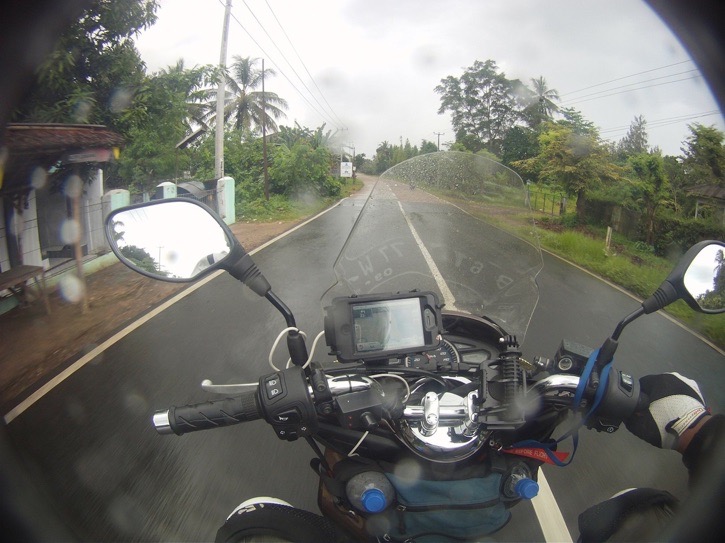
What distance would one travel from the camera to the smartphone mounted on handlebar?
5.07 ft

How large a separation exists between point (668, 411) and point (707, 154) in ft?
6.41

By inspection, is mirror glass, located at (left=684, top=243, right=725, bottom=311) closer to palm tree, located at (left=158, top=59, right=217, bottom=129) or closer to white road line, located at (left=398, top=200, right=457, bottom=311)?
white road line, located at (left=398, top=200, right=457, bottom=311)

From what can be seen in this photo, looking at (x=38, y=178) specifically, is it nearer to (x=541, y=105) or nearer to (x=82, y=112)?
(x=82, y=112)

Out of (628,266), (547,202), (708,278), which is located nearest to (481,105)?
(547,202)

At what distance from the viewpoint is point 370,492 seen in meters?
1.31

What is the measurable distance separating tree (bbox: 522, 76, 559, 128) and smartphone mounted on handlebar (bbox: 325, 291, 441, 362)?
144 cm

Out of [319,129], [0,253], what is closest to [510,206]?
[0,253]

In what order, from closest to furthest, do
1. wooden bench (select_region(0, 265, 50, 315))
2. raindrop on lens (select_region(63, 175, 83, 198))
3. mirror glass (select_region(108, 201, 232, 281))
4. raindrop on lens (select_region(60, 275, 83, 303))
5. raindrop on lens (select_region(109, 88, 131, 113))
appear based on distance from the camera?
1. mirror glass (select_region(108, 201, 232, 281))
2. wooden bench (select_region(0, 265, 50, 315))
3. raindrop on lens (select_region(63, 175, 83, 198))
4. raindrop on lens (select_region(109, 88, 131, 113))
5. raindrop on lens (select_region(60, 275, 83, 303))

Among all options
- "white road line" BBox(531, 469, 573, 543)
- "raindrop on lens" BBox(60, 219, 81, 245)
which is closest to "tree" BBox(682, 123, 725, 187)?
"white road line" BBox(531, 469, 573, 543)

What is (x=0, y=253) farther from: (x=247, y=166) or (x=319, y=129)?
(x=319, y=129)

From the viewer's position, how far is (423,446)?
4.44 feet

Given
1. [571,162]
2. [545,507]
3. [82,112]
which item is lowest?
[545,507]

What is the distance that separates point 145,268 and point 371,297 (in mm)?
748

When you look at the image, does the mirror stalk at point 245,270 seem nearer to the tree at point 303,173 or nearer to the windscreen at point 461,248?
the windscreen at point 461,248
